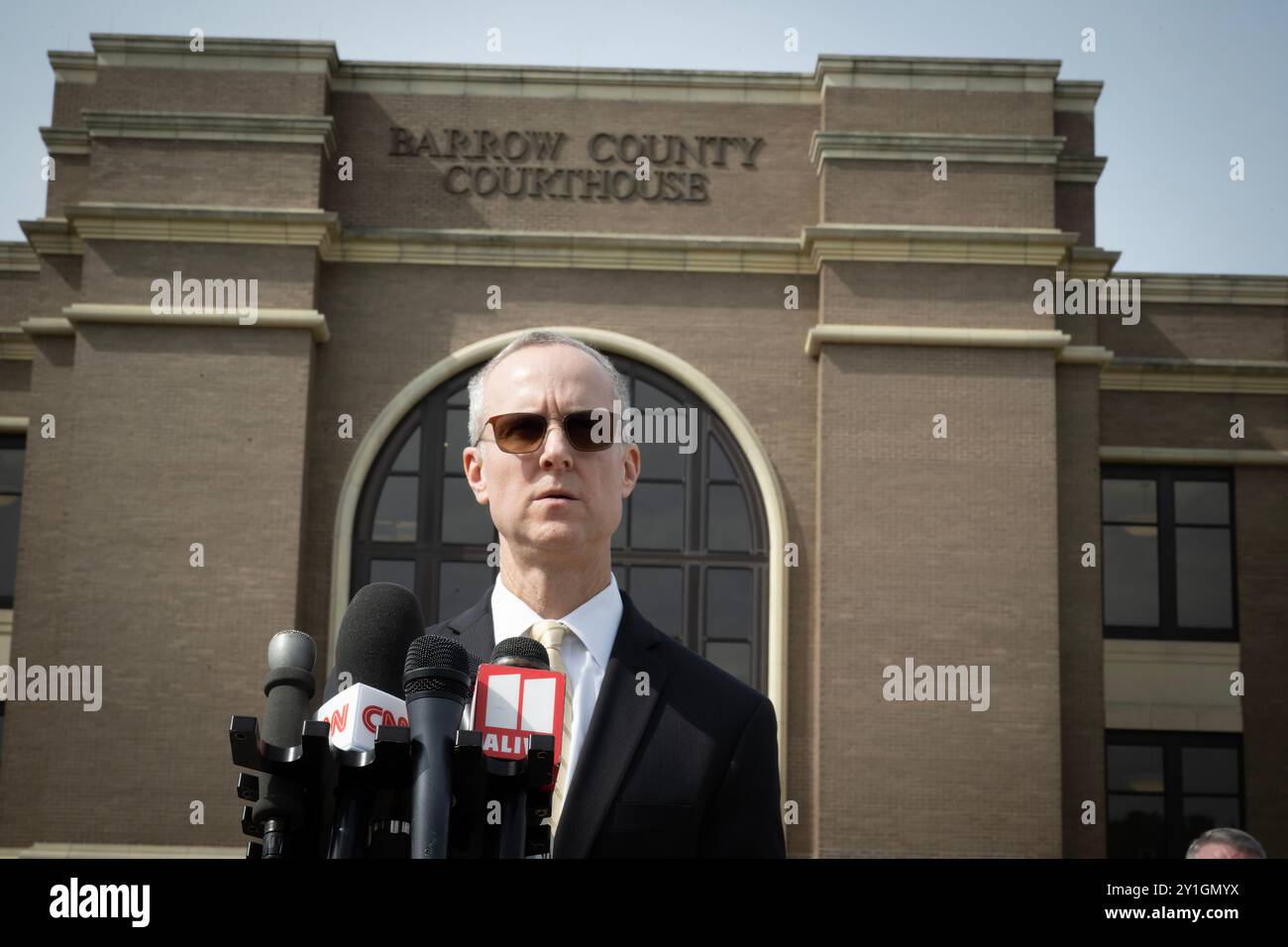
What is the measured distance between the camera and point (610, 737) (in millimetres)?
2688

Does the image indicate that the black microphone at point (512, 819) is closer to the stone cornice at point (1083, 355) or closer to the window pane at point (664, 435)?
the window pane at point (664, 435)

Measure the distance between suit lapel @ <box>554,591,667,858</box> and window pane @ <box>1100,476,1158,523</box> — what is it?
2110cm

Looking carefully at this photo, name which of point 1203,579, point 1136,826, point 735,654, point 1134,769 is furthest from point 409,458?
point 1203,579

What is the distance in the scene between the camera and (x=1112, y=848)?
21.1 m

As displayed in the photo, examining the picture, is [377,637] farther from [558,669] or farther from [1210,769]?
[1210,769]

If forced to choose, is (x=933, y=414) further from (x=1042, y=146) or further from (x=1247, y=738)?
(x=1247, y=738)

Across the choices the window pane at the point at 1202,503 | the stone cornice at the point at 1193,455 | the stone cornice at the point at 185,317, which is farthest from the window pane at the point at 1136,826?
the stone cornice at the point at 185,317

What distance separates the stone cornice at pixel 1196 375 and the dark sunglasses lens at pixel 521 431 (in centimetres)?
2099

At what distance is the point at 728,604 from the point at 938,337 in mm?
4659

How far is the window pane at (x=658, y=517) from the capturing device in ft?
65.7

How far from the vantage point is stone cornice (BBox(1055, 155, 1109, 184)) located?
2161cm

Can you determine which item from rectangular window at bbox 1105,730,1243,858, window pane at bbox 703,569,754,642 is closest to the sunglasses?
window pane at bbox 703,569,754,642
